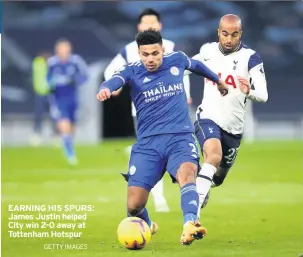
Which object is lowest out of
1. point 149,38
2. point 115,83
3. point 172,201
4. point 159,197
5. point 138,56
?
point 172,201

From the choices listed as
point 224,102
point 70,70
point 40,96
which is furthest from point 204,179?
point 40,96

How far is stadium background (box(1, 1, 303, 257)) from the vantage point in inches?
528

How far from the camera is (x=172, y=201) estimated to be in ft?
42.9

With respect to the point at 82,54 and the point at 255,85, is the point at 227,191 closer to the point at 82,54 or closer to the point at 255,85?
the point at 255,85

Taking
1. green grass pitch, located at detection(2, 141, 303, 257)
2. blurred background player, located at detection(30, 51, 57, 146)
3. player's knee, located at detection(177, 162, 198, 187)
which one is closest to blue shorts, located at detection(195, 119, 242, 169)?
green grass pitch, located at detection(2, 141, 303, 257)

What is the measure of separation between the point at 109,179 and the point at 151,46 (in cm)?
756

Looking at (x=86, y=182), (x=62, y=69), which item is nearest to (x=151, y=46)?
(x=86, y=182)

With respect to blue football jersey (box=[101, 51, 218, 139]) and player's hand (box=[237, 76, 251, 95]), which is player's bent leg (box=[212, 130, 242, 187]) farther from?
blue football jersey (box=[101, 51, 218, 139])

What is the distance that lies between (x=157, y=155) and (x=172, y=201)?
442 cm

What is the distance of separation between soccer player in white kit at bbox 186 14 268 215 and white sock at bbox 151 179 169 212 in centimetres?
128

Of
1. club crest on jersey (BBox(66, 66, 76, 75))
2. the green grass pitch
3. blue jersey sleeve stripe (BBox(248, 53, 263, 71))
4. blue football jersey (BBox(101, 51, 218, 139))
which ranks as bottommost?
the green grass pitch

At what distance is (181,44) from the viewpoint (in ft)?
94.4

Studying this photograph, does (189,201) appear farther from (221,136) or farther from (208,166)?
(221,136)

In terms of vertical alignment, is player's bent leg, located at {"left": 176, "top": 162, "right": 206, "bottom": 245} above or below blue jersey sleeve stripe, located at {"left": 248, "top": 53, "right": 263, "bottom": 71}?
below
